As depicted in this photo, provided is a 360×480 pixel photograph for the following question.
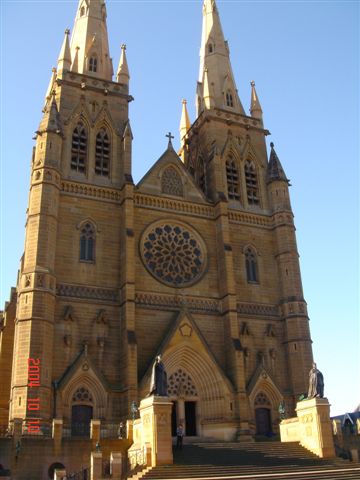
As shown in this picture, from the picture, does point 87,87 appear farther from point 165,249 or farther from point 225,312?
point 225,312

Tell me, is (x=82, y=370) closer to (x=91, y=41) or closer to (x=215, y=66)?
(x=91, y=41)

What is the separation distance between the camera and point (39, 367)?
26.6 metres

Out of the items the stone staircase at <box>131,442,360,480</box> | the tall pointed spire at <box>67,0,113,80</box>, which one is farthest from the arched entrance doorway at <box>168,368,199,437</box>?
the tall pointed spire at <box>67,0,113,80</box>

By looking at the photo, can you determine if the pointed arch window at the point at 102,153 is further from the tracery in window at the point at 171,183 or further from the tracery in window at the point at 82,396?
the tracery in window at the point at 82,396

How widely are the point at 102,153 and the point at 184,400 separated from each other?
16.8 m

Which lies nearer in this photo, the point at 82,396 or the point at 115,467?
the point at 115,467

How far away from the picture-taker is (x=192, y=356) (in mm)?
31078

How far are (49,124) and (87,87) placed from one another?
5.05 m

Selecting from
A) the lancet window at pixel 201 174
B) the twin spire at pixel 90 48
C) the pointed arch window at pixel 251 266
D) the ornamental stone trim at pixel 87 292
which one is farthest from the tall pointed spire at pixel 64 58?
the pointed arch window at pixel 251 266

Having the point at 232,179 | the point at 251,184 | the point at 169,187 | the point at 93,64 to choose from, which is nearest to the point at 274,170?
the point at 251,184

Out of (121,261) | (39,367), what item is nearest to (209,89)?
(121,261)

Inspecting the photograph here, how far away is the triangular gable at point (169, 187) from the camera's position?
118ft

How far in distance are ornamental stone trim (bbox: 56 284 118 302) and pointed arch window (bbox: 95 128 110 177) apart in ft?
27.5

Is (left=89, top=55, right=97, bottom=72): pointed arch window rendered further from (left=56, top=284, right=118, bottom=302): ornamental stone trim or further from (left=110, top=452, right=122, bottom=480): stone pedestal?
(left=110, top=452, right=122, bottom=480): stone pedestal
